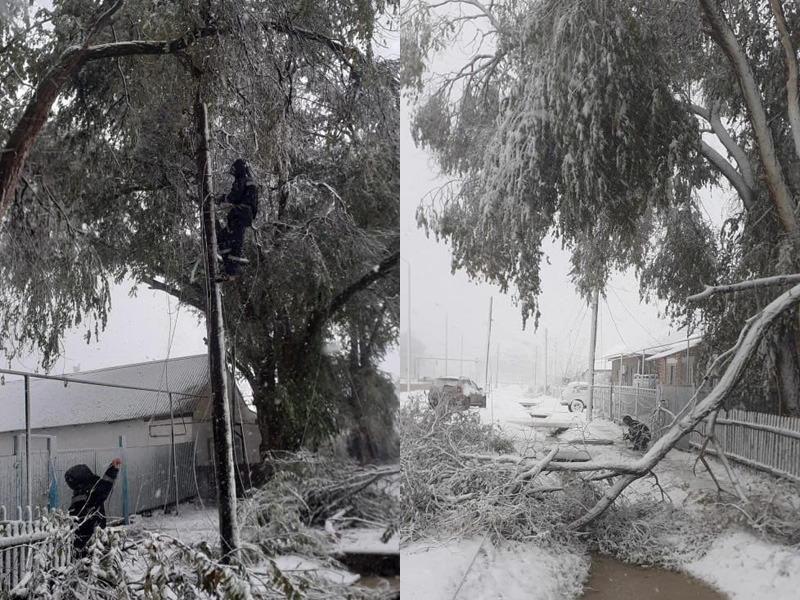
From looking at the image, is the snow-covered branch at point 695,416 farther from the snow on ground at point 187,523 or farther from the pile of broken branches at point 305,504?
the snow on ground at point 187,523

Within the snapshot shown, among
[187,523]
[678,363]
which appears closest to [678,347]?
[678,363]

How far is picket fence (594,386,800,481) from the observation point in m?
2.14

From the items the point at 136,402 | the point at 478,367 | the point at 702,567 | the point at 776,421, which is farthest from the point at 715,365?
the point at 136,402

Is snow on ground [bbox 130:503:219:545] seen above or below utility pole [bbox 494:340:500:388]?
below

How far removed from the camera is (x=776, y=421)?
2.17 metres

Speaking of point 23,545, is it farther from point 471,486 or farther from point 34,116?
point 471,486

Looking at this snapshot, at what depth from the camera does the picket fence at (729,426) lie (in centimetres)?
214

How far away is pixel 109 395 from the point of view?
2.15 m

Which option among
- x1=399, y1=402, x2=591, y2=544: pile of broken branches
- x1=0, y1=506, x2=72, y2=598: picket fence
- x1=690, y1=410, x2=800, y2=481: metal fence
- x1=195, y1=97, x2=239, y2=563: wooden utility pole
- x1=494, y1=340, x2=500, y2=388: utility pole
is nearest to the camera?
x1=0, y1=506, x2=72, y2=598: picket fence

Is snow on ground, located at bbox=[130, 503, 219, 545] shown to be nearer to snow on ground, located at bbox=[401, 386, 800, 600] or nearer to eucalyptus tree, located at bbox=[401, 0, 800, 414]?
snow on ground, located at bbox=[401, 386, 800, 600]

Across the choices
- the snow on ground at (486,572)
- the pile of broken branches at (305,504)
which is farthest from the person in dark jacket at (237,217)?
the snow on ground at (486,572)

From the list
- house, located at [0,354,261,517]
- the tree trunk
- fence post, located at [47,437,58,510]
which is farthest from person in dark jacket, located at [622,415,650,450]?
fence post, located at [47,437,58,510]

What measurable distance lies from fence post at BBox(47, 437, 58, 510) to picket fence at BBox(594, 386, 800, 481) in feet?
4.98

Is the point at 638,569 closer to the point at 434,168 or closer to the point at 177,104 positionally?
the point at 434,168
